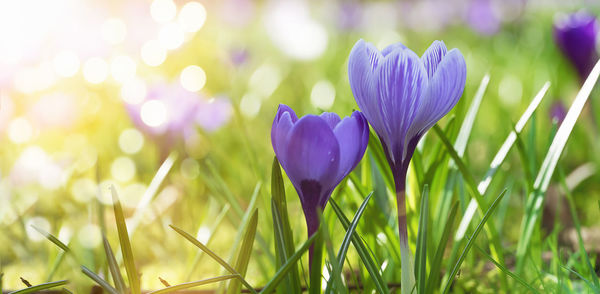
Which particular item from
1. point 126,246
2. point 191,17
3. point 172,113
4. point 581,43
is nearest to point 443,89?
point 126,246

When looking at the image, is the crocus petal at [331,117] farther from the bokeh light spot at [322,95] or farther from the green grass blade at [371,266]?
the bokeh light spot at [322,95]

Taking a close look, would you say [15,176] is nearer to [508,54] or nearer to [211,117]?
[211,117]

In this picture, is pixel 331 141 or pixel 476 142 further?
pixel 476 142

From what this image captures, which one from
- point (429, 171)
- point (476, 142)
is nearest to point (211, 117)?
point (476, 142)

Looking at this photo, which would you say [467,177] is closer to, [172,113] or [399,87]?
[399,87]

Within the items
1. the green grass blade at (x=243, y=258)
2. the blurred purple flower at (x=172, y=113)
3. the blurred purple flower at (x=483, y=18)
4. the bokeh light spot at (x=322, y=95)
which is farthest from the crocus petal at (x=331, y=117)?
the blurred purple flower at (x=483, y=18)

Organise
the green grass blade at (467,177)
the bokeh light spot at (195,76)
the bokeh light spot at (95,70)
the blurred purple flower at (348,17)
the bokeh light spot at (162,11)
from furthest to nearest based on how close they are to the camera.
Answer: the blurred purple flower at (348,17)
the bokeh light spot at (162,11)
the bokeh light spot at (195,76)
the bokeh light spot at (95,70)
the green grass blade at (467,177)
